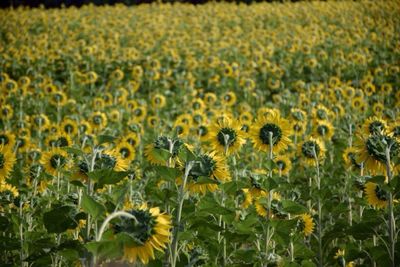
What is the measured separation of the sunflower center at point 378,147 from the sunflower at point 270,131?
541mm

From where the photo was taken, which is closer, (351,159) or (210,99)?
(351,159)

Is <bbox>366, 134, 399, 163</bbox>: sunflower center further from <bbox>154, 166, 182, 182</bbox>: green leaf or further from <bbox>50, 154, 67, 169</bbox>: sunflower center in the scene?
<bbox>50, 154, 67, 169</bbox>: sunflower center

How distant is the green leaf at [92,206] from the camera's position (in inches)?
57.3

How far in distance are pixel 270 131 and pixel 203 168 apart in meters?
0.77

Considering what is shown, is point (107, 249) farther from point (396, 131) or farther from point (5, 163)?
Answer: point (396, 131)

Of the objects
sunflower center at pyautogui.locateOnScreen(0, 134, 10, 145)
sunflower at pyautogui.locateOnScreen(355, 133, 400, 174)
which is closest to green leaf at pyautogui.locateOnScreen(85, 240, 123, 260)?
sunflower at pyautogui.locateOnScreen(355, 133, 400, 174)

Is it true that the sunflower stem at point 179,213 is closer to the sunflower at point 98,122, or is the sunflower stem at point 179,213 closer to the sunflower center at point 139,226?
the sunflower center at point 139,226

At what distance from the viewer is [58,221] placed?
1.75m

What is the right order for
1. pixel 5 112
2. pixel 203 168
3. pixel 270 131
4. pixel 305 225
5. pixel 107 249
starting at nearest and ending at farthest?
pixel 107 249 < pixel 203 168 < pixel 270 131 < pixel 305 225 < pixel 5 112

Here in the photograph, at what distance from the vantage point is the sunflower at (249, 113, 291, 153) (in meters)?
2.66

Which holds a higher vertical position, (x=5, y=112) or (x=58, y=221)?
(x=58, y=221)

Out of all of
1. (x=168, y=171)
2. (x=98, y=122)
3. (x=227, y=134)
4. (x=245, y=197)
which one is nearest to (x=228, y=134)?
(x=227, y=134)

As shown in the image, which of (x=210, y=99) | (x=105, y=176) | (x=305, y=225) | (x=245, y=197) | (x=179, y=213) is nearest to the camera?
(x=105, y=176)

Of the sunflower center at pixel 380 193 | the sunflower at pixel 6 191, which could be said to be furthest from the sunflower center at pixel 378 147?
the sunflower at pixel 6 191
